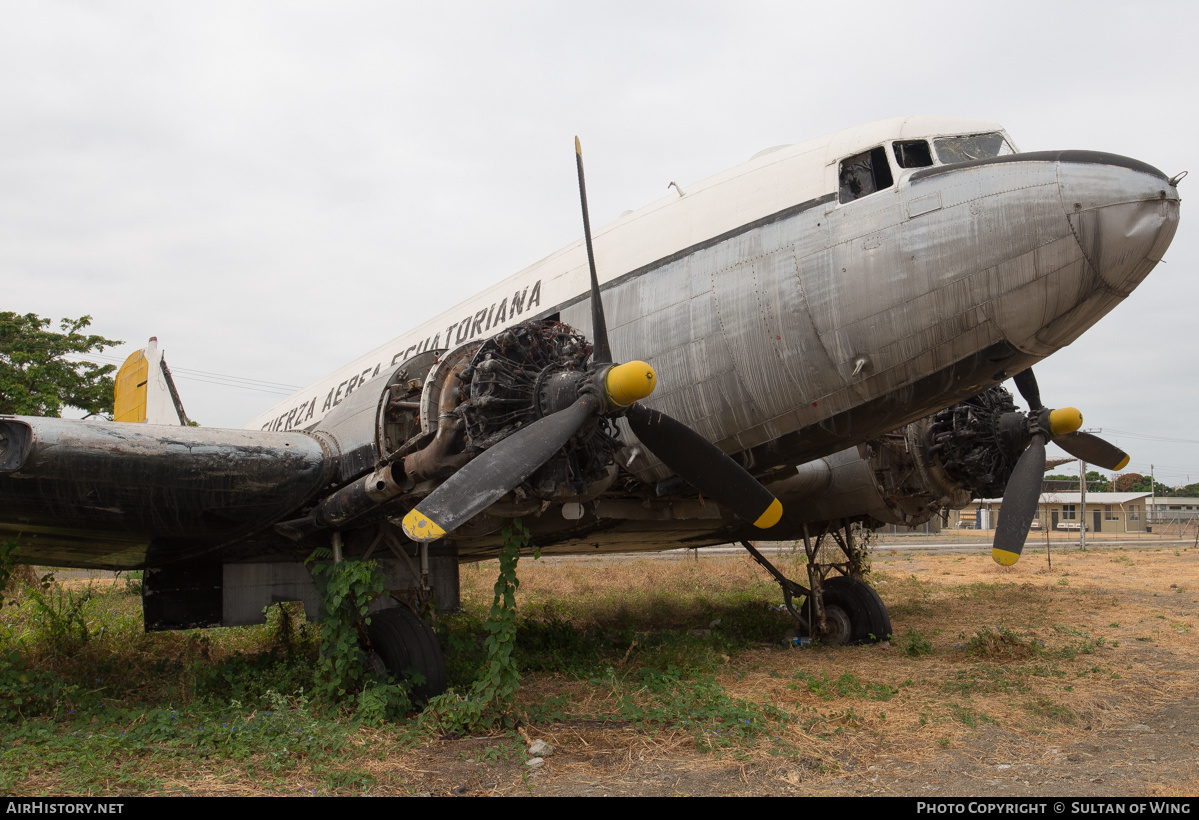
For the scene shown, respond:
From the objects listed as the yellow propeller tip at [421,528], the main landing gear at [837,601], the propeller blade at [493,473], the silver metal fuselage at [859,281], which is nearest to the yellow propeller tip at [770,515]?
the silver metal fuselage at [859,281]

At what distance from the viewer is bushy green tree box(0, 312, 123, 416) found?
81.7 ft

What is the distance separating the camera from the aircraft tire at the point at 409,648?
24.7ft

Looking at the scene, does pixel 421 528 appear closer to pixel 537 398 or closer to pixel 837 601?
pixel 537 398

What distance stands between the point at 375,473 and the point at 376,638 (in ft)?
5.79

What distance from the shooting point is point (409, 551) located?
9.70 metres

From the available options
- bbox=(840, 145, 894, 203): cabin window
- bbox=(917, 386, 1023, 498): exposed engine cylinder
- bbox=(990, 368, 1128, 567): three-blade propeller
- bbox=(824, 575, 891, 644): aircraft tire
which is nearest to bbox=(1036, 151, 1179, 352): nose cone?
bbox=(840, 145, 894, 203): cabin window

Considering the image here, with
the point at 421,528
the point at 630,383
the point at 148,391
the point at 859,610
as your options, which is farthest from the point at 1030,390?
the point at 148,391

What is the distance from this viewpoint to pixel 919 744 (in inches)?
246

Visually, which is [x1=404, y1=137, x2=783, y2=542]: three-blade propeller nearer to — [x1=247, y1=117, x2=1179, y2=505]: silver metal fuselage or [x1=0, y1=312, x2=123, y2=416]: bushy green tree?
[x1=247, y1=117, x2=1179, y2=505]: silver metal fuselage

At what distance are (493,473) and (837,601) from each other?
7.45 meters

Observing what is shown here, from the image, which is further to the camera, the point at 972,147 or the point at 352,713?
the point at 352,713
